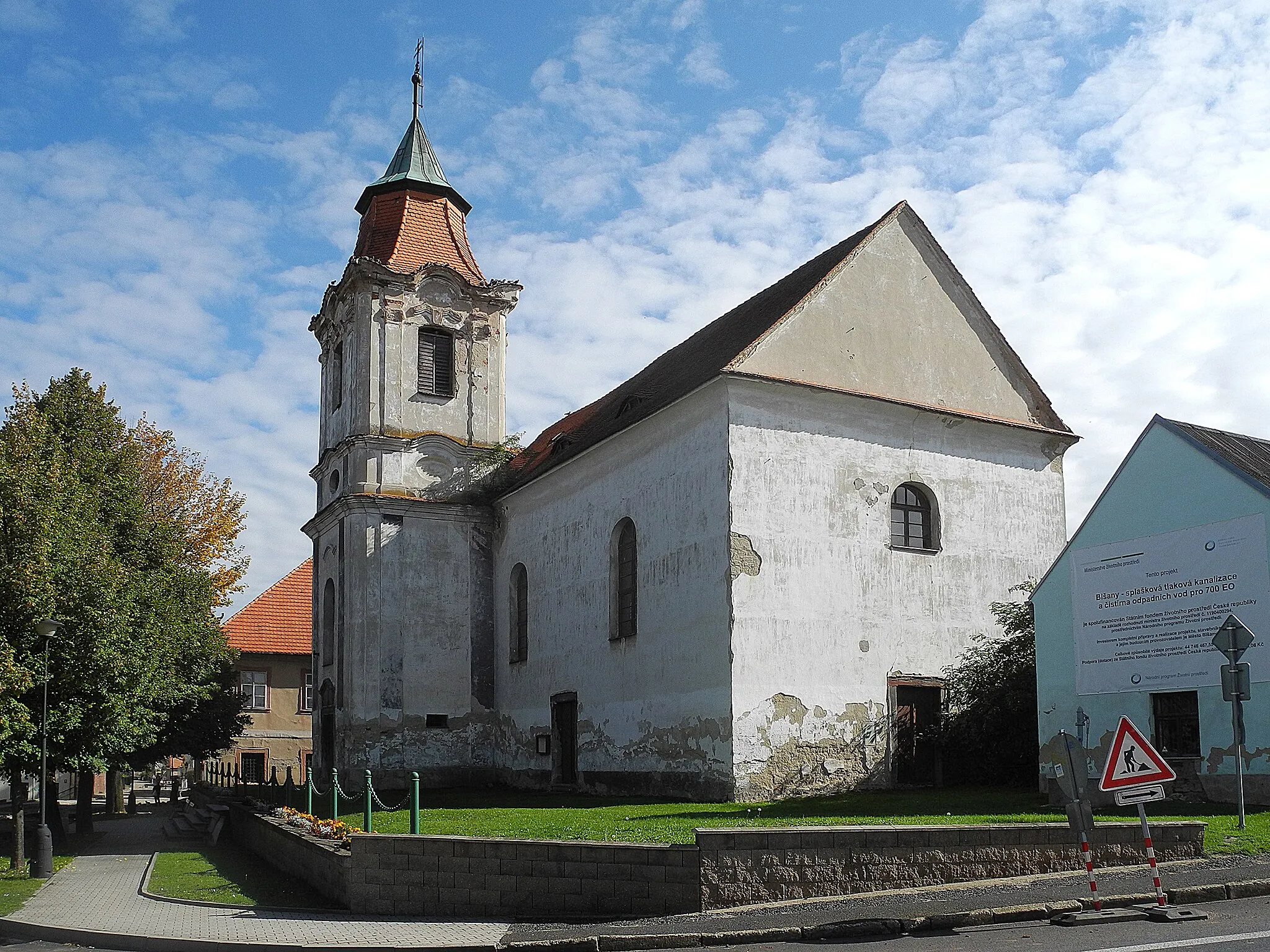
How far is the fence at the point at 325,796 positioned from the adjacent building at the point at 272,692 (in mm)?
10200

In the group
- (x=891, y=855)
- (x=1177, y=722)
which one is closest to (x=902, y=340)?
(x=1177, y=722)

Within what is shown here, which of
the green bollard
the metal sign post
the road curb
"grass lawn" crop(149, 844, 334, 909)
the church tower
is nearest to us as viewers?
the road curb

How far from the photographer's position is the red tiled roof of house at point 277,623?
42375 millimetres

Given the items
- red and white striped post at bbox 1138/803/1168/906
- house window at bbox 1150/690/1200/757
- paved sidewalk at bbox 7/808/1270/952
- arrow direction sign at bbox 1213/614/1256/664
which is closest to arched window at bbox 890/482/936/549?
house window at bbox 1150/690/1200/757

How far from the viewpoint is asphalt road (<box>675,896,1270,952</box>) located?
882 centimetres

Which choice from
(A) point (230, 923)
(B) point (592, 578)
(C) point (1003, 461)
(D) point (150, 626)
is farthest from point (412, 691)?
(A) point (230, 923)

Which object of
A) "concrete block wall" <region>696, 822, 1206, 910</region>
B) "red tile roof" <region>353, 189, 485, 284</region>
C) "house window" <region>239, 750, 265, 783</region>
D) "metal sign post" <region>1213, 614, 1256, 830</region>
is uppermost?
"red tile roof" <region>353, 189, 485, 284</region>

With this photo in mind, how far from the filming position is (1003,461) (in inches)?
963

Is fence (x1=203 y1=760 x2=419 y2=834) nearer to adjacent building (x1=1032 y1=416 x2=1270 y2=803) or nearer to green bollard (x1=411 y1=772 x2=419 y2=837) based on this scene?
green bollard (x1=411 y1=772 x2=419 y2=837)

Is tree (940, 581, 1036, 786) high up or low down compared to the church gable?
down

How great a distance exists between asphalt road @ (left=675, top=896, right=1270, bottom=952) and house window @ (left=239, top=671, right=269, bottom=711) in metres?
35.1

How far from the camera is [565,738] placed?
26.8 metres

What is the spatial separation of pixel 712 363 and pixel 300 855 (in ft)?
39.2

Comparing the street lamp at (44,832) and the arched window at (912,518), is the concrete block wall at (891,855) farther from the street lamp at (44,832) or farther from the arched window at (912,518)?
the street lamp at (44,832)
